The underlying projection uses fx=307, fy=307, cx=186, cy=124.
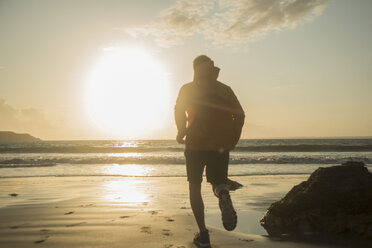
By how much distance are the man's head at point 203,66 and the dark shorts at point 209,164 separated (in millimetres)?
831

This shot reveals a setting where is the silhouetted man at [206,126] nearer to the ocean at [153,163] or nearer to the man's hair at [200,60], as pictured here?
the man's hair at [200,60]

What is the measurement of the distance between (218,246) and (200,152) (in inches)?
38.9

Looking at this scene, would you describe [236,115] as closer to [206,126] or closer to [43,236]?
[206,126]

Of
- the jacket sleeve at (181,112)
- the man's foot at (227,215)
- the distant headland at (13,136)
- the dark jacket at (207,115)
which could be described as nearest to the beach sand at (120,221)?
the man's foot at (227,215)

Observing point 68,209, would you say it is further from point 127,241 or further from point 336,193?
point 336,193

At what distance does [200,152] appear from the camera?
3.25m

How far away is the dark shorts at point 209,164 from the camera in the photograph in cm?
327

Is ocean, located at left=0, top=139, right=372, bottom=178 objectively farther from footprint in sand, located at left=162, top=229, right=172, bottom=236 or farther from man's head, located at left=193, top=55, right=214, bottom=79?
man's head, located at left=193, top=55, right=214, bottom=79

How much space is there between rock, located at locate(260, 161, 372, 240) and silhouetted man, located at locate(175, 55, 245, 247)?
3.60ft

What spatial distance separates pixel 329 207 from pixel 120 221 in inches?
108

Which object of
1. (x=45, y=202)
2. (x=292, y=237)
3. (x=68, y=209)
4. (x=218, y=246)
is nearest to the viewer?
(x=218, y=246)

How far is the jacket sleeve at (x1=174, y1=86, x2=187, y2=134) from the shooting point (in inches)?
129

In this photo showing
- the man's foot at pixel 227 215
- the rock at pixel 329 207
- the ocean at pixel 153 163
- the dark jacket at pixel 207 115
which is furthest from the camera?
the ocean at pixel 153 163

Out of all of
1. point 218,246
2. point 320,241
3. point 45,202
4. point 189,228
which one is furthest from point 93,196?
point 320,241
